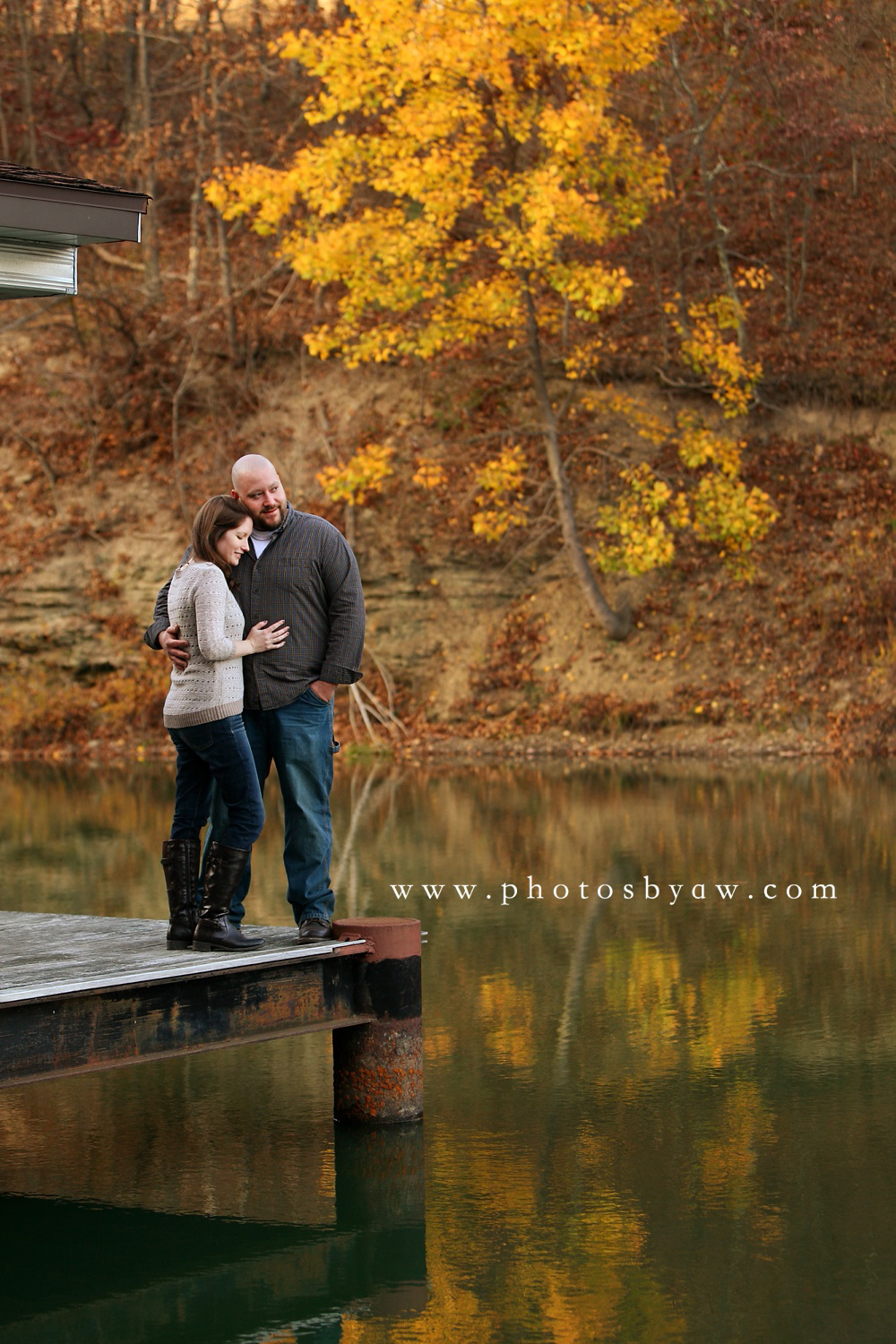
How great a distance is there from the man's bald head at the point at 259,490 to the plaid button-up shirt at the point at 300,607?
0.31 ft

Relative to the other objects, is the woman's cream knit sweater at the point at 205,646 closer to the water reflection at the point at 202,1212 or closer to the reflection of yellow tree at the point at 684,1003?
the water reflection at the point at 202,1212

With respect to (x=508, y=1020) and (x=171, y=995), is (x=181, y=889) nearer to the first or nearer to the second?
(x=171, y=995)

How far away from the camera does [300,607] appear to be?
23.0ft

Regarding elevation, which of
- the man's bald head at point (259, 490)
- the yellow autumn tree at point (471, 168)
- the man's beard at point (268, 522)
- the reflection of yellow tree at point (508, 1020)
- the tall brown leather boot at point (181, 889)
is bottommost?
the reflection of yellow tree at point (508, 1020)

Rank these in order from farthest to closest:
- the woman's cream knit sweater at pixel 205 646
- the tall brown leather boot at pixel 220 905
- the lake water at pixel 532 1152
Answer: the tall brown leather boot at pixel 220 905 < the woman's cream knit sweater at pixel 205 646 < the lake water at pixel 532 1152

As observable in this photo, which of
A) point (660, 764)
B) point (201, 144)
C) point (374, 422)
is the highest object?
point (201, 144)

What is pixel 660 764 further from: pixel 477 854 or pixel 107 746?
pixel 107 746

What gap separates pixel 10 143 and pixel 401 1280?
95.2 feet

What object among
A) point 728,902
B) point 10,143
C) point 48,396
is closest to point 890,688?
point 728,902

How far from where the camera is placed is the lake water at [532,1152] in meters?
5.02

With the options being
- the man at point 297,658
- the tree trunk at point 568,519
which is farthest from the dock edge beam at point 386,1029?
the tree trunk at point 568,519

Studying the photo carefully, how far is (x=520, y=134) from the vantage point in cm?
2058

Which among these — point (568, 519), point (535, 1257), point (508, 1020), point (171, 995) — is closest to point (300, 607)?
point (171, 995)

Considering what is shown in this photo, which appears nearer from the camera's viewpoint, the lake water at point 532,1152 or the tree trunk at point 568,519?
the lake water at point 532,1152
